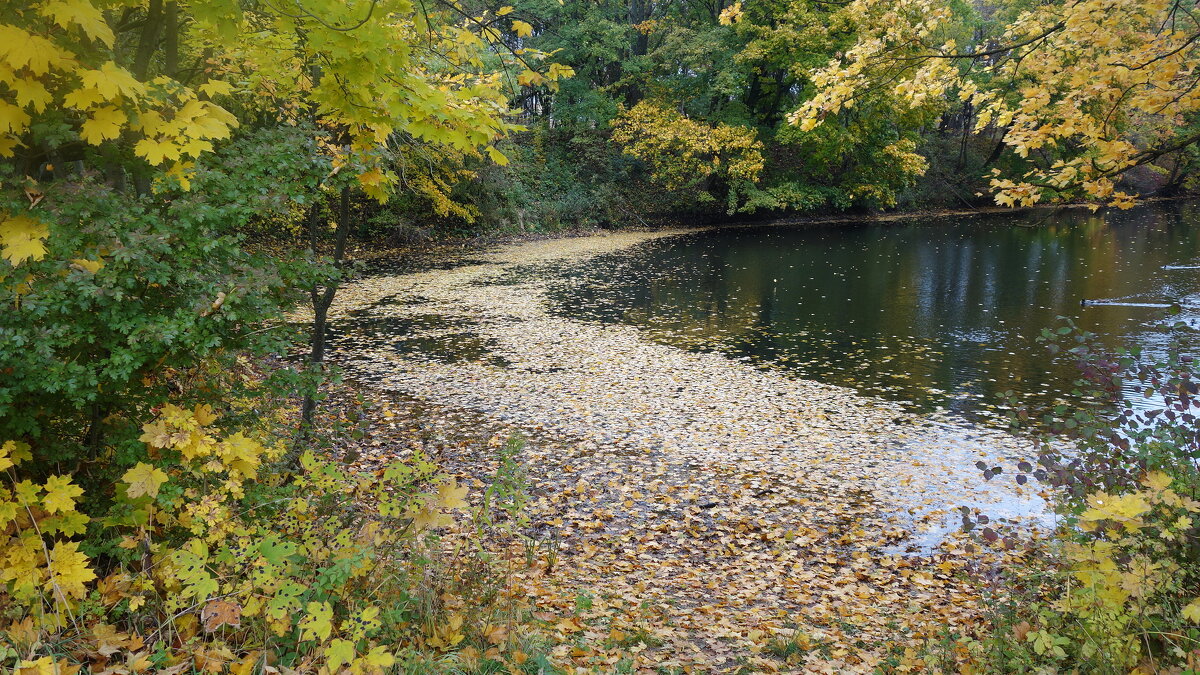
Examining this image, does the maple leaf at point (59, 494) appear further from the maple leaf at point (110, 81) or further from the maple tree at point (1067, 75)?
the maple tree at point (1067, 75)

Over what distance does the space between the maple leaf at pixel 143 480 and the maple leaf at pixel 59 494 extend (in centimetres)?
17

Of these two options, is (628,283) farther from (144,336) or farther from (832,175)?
(832,175)

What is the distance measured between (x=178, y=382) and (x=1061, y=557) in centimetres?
528

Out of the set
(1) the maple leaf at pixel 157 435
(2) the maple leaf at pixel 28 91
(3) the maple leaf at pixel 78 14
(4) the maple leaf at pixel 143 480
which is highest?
(3) the maple leaf at pixel 78 14

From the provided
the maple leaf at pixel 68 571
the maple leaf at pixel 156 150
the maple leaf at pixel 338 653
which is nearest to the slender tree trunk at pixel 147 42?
the maple leaf at pixel 156 150

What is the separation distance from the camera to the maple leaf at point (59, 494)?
2.66 meters

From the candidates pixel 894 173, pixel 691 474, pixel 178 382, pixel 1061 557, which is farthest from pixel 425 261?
pixel 894 173

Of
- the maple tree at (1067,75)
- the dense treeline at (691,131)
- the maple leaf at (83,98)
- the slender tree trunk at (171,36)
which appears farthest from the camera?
the dense treeline at (691,131)

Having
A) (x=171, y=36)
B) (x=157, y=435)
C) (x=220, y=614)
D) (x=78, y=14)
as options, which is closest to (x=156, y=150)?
(x=78, y=14)

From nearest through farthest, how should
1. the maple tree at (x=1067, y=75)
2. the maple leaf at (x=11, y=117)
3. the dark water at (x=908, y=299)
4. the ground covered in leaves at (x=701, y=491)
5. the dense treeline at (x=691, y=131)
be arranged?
the maple leaf at (x=11, y=117) < the ground covered in leaves at (x=701, y=491) < the maple tree at (x=1067, y=75) < the dark water at (x=908, y=299) < the dense treeline at (x=691, y=131)

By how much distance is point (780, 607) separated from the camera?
4.67 m

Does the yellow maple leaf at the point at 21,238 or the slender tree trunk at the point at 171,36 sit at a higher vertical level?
the slender tree trunk at the point at 171,36

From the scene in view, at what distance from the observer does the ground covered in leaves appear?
4.23 m

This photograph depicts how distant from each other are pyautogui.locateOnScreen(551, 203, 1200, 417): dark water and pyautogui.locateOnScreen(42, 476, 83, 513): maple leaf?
590cm
